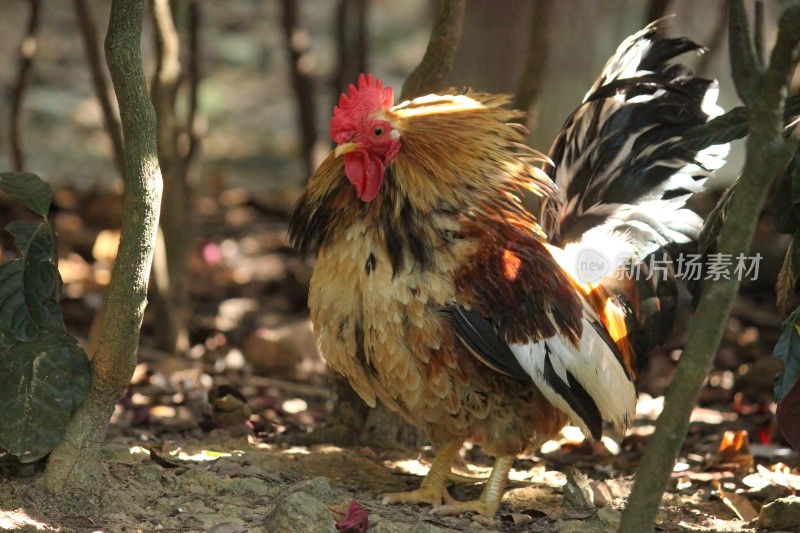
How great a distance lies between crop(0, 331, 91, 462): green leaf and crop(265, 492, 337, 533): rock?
0.81m

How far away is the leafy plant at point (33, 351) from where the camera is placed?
3172mm

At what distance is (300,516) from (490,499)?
1.02 m

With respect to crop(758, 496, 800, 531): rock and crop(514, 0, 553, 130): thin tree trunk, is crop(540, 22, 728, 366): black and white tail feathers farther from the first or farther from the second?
crop(758, 496, 800, 531): rock

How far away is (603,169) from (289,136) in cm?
692

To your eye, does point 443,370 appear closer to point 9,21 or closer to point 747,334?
point 747,334

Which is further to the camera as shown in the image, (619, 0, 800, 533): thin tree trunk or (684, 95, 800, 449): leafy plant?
(684, 95, 800, 449): leafy plant

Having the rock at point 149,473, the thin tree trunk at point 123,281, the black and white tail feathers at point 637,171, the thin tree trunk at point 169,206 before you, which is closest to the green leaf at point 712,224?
the black and white tail feathers at point 637,171

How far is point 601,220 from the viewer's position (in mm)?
4477

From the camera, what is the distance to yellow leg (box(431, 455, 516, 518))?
3877 millimetres

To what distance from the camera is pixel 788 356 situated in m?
3.36

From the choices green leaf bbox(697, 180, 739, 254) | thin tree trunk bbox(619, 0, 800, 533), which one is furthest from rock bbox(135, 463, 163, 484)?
green leaf bbox(697, 180, 739, 254)

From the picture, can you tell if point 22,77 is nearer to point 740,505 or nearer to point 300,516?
point 300,516

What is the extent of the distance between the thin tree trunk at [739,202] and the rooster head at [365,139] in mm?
1665

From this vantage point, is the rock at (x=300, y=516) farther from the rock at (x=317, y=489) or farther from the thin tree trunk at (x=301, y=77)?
the thin tree trunk at (x=301, y=77)
